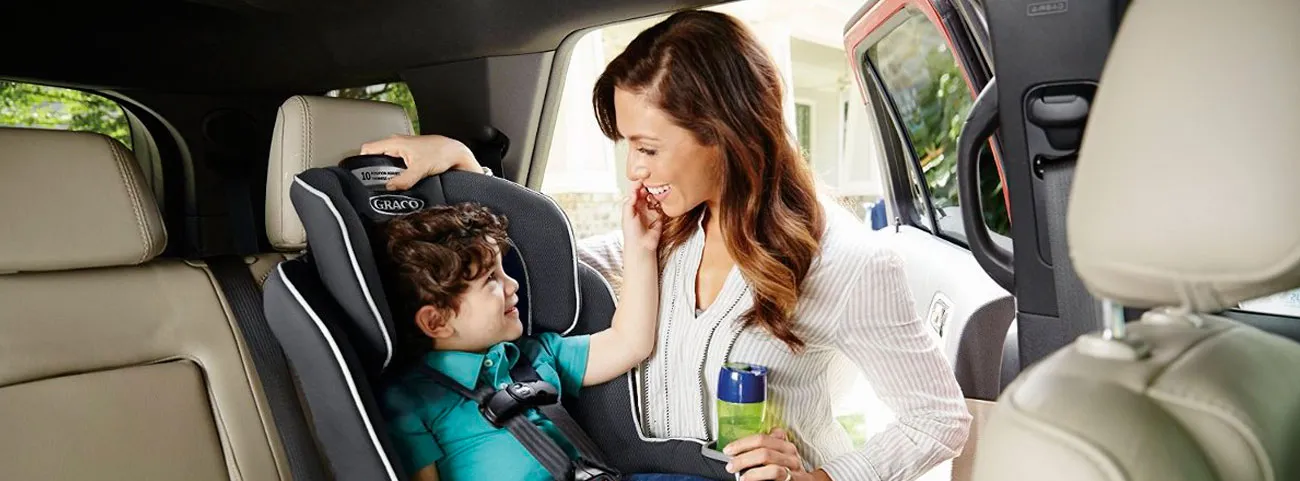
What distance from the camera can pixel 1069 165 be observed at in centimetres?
115

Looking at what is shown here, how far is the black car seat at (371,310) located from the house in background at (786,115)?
10.2 inches

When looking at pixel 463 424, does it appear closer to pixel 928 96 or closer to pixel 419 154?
pixel 419 154

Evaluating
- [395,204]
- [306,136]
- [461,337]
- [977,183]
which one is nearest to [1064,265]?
[977,183]

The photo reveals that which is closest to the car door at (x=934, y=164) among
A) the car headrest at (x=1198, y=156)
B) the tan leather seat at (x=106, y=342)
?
the car headrest at (x=1198, y=156)

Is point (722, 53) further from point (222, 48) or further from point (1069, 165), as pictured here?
point (222, 48)

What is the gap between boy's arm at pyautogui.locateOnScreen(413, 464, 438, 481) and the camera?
1.43m

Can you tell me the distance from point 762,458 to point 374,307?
0.61 meters

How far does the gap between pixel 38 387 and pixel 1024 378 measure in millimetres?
1421

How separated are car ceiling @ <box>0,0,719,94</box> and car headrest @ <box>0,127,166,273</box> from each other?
502 mm

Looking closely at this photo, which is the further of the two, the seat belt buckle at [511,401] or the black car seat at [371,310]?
the seat belt buckle at [511,401]

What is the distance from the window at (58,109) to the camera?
213 cm

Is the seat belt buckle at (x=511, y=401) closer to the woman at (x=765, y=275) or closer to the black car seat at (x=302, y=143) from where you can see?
the woman at (x=765, y=275)

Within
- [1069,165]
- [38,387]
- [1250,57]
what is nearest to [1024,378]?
[1250,57]

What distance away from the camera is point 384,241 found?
150 centimetres
